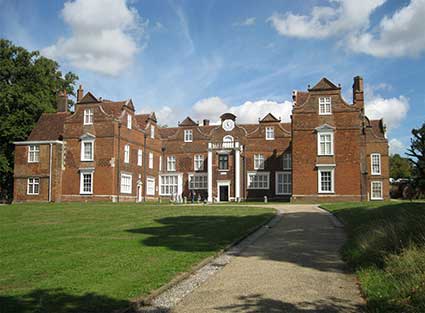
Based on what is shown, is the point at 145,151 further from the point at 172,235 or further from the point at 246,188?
the point at 172,235

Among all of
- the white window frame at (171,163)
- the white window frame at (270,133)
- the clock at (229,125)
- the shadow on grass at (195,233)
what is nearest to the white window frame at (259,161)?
the white window frame at (270,133)

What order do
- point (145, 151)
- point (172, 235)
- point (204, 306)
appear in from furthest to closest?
point (145, 151) → point (172, 235) → point (204, 306)

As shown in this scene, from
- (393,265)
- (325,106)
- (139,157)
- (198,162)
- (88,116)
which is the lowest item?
(393,265)

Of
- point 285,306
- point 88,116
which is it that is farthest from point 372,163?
point 285,306

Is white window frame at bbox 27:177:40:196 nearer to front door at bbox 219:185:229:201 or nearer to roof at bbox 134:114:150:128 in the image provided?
roof at bbox 134:114:150:128

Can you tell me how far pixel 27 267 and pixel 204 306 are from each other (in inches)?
175

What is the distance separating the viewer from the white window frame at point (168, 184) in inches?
2092

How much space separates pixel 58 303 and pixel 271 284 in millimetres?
3585

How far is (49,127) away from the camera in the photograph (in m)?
45.0

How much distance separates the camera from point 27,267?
30.1ft

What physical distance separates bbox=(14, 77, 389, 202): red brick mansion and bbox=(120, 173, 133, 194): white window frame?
102mm

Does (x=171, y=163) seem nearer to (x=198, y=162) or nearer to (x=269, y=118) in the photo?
(x=198, y=162)

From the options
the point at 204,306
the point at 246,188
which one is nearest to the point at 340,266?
the point at 204,306

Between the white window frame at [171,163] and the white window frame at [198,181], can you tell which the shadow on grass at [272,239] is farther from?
the white window frame at [171,163]
